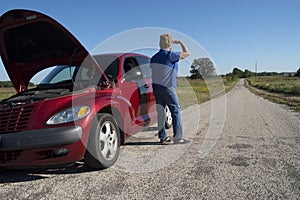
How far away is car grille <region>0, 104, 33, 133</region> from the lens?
10.5 feet

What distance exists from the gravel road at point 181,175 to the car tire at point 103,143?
Result: 15cm

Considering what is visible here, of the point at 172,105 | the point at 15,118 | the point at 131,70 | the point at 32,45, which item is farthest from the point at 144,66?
the point at 15,118

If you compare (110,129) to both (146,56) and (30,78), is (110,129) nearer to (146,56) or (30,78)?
(30,78)

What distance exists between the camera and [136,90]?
505 centimetres

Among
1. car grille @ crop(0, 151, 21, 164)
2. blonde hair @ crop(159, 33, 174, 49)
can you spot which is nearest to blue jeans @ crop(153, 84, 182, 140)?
blonde hair @ crop(159, 33, 174, 49)

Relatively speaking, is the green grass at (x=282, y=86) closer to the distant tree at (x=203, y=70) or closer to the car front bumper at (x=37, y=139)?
the distant tree at (x=203, y=70)

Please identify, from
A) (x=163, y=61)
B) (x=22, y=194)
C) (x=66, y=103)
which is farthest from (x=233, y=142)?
(x=22, y=194)

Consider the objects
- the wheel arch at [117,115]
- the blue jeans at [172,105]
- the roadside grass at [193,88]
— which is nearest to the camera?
the wheel arch at [117,115]

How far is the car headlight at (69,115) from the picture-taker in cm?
324

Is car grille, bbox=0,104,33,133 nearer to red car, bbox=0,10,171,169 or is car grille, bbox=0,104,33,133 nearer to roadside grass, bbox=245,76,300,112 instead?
red car, bbox=0,10,171,169

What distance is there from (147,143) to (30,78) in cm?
250

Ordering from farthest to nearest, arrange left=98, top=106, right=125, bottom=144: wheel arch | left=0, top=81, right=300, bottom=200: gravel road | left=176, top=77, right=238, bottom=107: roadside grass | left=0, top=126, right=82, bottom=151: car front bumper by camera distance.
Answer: left=176, top=77, right=238, bottom=107: roadside grass
left=98, top=106, right=125, bottom=144: wheel arch
left=0, top=126, right=82, bottom=151: car front bumper
left=0, top=81, right=300, bottom=200: gravel road

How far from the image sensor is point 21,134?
123 inches

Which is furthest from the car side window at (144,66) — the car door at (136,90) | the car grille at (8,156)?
the car grille at (8,156)
